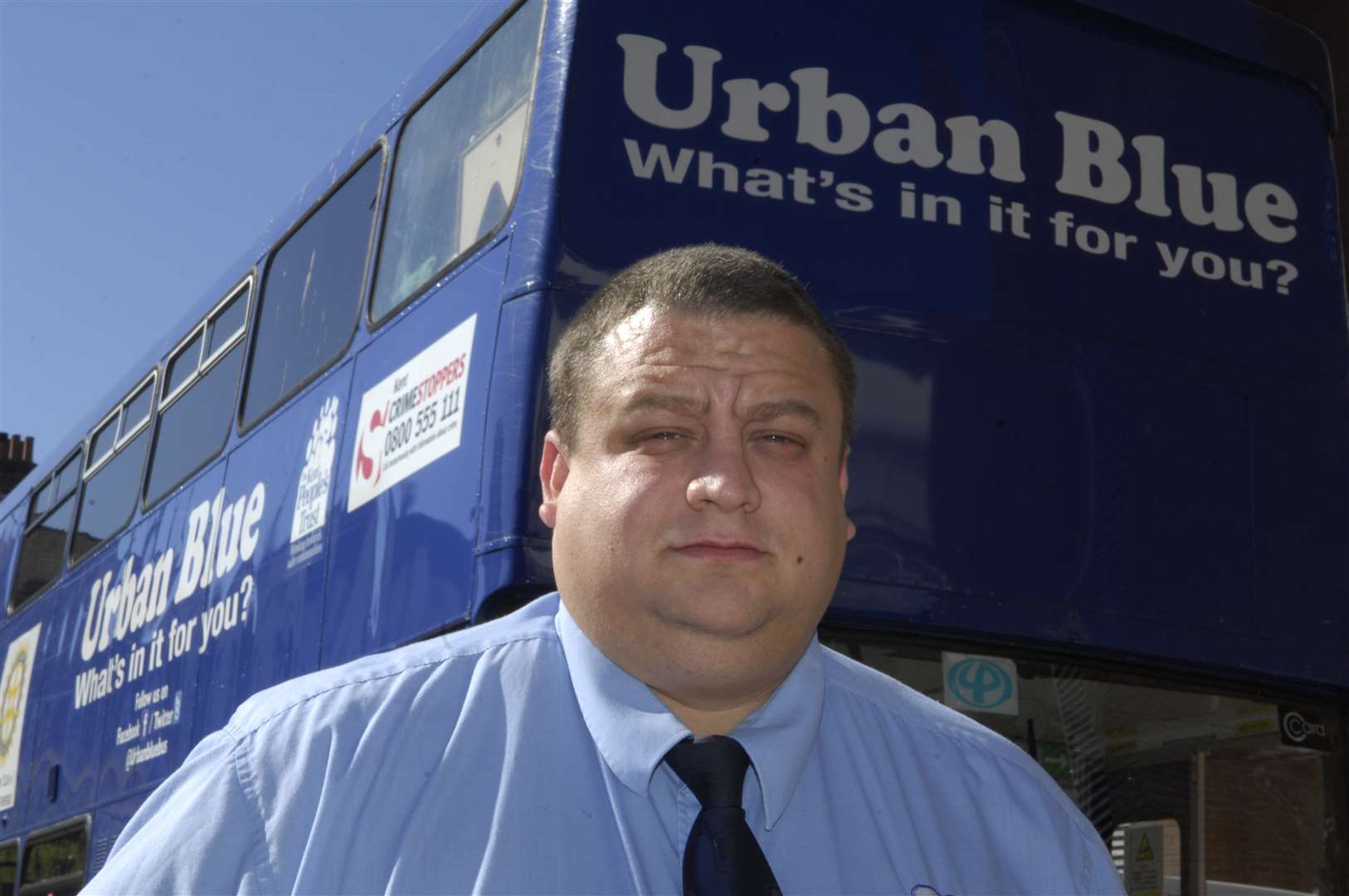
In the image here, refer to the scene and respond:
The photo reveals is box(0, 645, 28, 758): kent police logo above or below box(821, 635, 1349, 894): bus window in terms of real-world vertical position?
above

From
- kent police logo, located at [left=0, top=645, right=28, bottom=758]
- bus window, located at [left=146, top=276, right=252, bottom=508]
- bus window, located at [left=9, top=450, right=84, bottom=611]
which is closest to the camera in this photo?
bus window, located at [left=146, top=276, right=252, bottom=508]

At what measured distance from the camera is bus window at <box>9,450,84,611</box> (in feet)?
32.4

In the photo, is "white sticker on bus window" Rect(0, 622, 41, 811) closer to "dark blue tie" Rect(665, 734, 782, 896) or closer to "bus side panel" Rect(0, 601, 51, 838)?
"bus side panel" Rect(0, 601, 51, 838)

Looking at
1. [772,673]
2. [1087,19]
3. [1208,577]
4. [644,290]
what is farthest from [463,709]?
[1087,19]

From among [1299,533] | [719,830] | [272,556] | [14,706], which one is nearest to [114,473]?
[14,706]

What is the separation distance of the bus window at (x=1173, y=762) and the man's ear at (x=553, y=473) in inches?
78.5

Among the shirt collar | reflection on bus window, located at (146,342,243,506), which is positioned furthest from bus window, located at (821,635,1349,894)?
reflection on bus window, located at (146,342,243,506)

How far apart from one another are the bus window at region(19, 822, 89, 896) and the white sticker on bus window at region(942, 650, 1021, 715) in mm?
5338

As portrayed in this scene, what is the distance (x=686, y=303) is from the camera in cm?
196

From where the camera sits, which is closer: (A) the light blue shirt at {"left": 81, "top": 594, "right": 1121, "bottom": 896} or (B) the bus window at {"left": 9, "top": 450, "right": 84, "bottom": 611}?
(A) the light blue shirt at {"left": 81, "top": 594, "right": 1121, "bottom": 896}

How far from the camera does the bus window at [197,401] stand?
679 cm

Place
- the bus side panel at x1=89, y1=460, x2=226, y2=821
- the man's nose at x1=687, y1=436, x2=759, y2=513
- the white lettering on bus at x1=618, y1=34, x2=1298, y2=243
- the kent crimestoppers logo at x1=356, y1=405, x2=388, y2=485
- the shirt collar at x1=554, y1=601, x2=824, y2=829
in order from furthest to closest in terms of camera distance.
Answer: the bus side panel at x1=89, y1=460, x2=226, y2=821 → the kent crimestoppers logo at x1=356, y1=405, x2=388, y2=485 → the white lettering on bus at x1=618, y1=34, x2=1298, y2=243 → the man's nose at x1=687, y1=436, x2=759, y2=513 → the shirt collar at x1=554, y1=601, x2=824, y2=829

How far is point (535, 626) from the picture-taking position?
6.30 feet

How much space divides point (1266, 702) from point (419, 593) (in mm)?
2221
